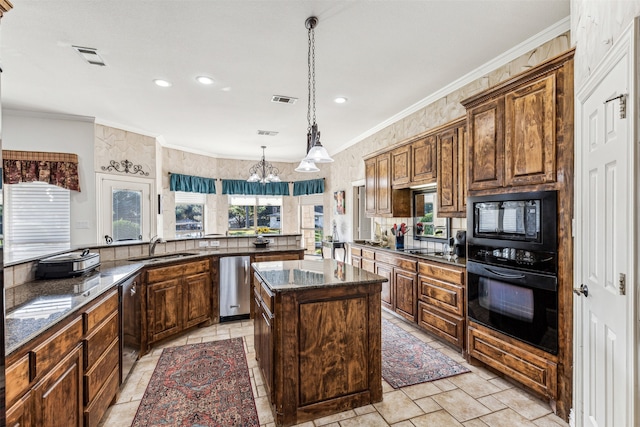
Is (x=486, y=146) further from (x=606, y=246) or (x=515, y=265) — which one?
(x=606, y=246)

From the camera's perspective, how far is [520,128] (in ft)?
7.64

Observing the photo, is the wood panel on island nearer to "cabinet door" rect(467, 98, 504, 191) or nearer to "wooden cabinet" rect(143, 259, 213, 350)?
"cabinet door" rect(467, 98, 504, 191)

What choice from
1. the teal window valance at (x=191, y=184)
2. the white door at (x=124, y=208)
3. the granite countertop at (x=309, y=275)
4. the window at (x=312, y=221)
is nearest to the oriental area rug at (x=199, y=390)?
the granite countertop at (x=309, y=275)

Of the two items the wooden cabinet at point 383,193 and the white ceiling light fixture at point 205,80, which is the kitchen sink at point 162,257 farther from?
the wooden cabinet at point 383,193

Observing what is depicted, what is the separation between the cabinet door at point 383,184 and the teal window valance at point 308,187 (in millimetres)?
2837

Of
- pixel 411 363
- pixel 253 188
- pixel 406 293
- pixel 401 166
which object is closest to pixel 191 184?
pixel 253 188

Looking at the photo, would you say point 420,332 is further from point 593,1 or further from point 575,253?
point 593,1

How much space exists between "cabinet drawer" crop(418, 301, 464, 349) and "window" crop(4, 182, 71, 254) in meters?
5.09

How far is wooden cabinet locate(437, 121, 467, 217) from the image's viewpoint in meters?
3.15

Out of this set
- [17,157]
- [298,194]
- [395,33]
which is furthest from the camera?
[298,194]

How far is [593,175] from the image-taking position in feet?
5.56

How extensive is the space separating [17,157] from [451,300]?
5928 mm

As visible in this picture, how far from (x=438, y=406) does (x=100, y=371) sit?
2.38 meters

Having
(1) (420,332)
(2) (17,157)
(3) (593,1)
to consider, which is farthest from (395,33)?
(2) (17,157)
